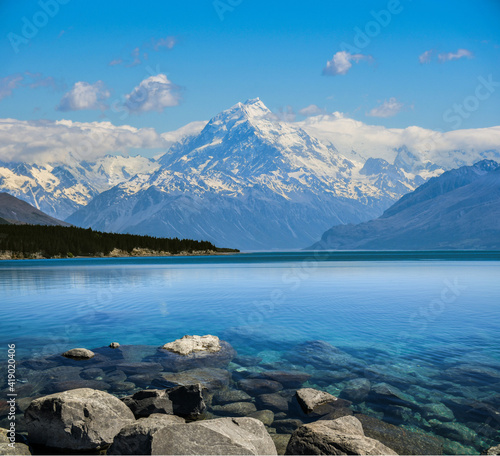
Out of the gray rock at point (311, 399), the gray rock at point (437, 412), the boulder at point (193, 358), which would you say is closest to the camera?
the gray rock at point (437, 412)

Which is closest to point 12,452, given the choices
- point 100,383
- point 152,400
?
point 152,400

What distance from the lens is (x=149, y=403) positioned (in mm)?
15883

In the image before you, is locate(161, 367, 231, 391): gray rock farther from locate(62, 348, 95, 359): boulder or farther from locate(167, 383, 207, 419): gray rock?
locate(62, 348, 95, 359): boulder

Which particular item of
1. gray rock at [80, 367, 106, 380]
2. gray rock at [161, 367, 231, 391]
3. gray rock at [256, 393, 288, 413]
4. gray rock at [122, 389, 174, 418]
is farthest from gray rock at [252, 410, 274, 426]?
gray rock at [80, 367, 106, 380]

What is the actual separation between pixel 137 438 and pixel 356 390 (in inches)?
426

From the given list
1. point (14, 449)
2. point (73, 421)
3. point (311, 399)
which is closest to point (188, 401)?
point (73, 421)

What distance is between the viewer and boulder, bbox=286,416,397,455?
1150cm

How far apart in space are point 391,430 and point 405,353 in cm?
1289

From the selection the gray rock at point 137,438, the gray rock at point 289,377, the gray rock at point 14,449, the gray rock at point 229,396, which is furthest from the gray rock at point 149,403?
the gray rock at point 289,377

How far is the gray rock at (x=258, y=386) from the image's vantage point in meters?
18.9

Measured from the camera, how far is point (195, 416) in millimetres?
16062

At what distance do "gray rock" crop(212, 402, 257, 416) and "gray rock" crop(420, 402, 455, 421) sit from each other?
6736mm

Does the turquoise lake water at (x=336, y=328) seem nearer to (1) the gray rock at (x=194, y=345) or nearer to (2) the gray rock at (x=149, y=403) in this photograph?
(1) the gray rock at (x=194, y=345)

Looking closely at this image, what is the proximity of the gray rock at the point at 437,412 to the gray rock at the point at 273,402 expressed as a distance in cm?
548
